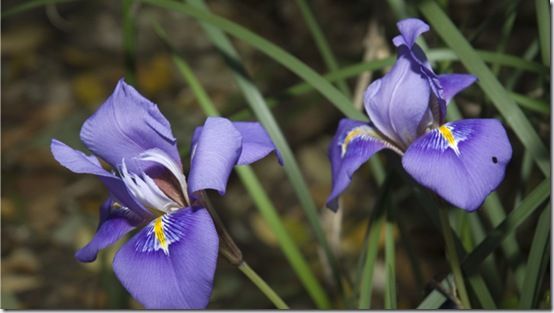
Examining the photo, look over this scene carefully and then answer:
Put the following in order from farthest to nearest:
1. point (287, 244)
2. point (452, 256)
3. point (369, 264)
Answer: point (287, 244) < point (369, 264) < point (452, 256)

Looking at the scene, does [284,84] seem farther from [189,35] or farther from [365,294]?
[365,294]

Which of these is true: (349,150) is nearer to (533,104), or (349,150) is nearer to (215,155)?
(215,155)

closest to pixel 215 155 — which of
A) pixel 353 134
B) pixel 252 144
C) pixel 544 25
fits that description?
pixel 252 144

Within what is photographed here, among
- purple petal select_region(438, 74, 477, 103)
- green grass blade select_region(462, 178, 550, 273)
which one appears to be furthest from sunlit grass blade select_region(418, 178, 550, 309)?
purple petal select_region(438, 74, 477, 103)

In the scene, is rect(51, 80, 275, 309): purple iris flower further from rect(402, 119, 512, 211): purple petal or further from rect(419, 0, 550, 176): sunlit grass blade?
rect(419, 0, 550, 176): sunlit grass blade

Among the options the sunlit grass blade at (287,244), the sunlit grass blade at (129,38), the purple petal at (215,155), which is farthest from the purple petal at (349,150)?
the sunlit grass blade at (129,38)

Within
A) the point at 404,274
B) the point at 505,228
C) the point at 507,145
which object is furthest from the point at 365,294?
the point at 404,274

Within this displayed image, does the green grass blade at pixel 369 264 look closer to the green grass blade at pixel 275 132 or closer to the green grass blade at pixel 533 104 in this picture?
the green grass blade at pixel 275 132
